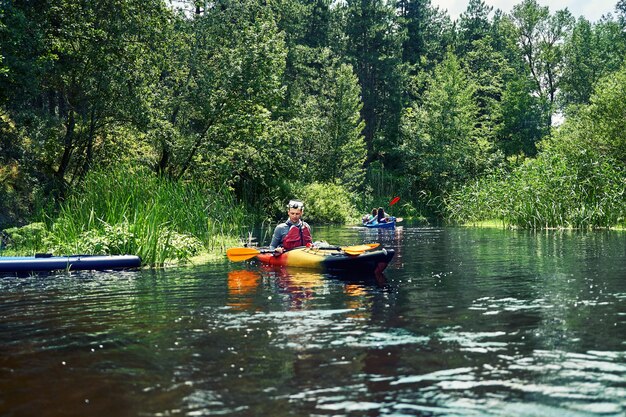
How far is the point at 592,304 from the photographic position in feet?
27.8

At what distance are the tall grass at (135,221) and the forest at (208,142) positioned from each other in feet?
0.15

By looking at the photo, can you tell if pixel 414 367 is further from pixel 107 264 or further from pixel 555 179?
pixel 555 179

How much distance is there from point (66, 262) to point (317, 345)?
7.99 meters

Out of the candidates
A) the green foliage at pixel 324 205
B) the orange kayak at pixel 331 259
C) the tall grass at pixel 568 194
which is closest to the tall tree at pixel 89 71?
the orange kayak at pixel 331 259

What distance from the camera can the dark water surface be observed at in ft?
15.3

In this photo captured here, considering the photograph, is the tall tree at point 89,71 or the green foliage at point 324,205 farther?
the green foliage at point 324,205

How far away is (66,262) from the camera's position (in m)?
12.7

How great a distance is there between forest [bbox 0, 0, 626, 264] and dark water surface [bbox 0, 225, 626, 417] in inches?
196

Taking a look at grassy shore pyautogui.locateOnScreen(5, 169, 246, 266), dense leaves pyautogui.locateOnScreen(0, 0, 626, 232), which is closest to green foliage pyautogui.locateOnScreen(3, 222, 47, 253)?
grassy shore pyautogui.locateOnScreen(5, 169, 246, 266)

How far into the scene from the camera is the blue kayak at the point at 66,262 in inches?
490

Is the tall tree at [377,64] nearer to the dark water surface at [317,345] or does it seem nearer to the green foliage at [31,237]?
the green foliage at [31,237]

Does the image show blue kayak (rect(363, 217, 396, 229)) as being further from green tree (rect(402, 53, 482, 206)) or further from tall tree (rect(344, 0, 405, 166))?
tall tree (rect(344, 0, 405, 166))

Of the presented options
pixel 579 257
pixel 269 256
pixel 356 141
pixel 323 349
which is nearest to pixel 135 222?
pixel 269 256

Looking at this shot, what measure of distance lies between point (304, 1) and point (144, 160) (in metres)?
37.9
